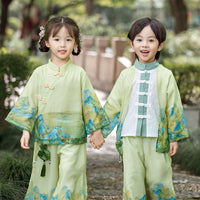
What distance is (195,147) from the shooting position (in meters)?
7.40

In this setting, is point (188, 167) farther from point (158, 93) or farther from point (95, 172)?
point (158, 93)

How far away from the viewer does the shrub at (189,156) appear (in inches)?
282

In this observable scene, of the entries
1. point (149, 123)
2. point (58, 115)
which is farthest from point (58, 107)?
point (149, 123)

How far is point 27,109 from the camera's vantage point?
13.7 feet

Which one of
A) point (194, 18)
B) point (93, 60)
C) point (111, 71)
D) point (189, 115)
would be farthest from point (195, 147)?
point (194, 18)

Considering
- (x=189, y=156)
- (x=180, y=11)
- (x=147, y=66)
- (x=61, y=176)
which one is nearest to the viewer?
(x=61, y=176)

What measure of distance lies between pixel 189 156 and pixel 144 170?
3148 millimetres

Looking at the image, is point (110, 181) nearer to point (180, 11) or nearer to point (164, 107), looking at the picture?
point (164, 107)

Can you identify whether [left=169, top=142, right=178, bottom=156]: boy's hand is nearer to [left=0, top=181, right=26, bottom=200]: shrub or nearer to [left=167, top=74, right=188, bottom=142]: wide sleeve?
[left=167, top=74, right=188, bottom=142]: wide sleeve

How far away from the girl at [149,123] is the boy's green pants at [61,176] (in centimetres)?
36

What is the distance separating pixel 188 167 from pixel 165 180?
2.98 m

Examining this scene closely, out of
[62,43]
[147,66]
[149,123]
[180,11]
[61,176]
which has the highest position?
[180,11]

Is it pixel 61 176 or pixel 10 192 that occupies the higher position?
pixel 61 176

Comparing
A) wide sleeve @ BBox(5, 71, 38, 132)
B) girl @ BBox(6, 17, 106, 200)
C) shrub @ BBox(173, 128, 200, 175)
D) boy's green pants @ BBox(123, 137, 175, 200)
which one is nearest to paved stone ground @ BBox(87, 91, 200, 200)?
shrub @ BBox(173, 128, 200, 175)
